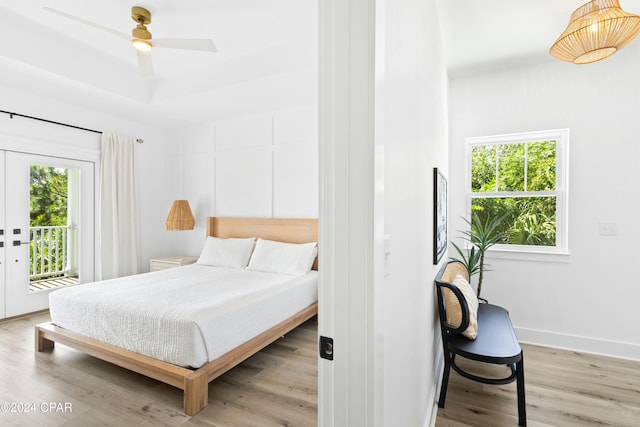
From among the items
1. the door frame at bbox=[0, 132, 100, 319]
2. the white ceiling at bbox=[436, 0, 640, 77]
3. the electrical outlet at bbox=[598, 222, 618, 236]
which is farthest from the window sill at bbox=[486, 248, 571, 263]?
the door frame at bbox=[0, 132, 100, 319]

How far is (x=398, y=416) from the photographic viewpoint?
1125 millimetres

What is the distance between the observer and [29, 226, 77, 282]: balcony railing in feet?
12.0

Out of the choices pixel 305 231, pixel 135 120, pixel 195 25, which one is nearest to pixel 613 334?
pixel 305 231

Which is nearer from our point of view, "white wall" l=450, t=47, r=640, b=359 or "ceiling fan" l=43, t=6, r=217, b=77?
"ceiling fan" l=43, t=6, r=217, b=77

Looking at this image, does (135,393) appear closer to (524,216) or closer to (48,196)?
(48,196)

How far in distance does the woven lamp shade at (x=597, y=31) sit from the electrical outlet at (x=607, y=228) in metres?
1.48

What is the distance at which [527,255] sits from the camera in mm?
3072

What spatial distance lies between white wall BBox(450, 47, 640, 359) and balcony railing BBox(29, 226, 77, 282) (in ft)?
16.4

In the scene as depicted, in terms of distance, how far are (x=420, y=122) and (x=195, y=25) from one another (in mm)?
2239

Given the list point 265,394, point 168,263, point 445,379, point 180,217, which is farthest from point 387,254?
point 180,217

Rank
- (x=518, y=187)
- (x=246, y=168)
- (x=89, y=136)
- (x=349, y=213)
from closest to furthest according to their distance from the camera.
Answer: (x=349, y=213) → (x=518, y=187) → (x=89, y=136) → (x=246, y=168)

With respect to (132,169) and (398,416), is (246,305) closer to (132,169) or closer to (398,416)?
(398,416)

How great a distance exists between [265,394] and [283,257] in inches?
64.0

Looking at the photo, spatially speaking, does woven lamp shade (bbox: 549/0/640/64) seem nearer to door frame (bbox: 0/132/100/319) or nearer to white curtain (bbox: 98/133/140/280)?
white curtain (bbox: 98/133/140/280)
